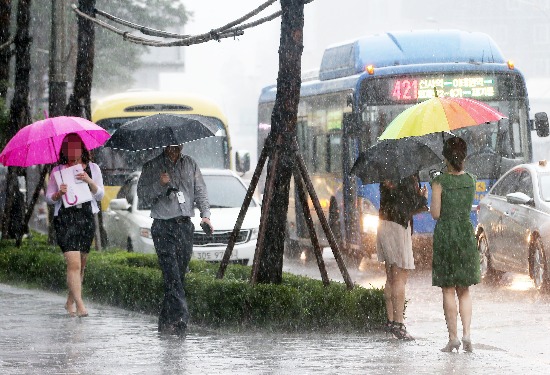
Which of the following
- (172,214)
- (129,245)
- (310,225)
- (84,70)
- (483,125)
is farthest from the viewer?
(483,125)

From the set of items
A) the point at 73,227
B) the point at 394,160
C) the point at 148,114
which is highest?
the point at 148,114

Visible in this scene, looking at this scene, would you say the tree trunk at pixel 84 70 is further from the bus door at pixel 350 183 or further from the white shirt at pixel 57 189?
the white shirt at pixel 57 189

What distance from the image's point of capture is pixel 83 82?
1859cm

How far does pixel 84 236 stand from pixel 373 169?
3.15m

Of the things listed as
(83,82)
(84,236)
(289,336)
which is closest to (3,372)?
(289,336)

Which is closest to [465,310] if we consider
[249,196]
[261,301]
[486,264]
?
[261,301]

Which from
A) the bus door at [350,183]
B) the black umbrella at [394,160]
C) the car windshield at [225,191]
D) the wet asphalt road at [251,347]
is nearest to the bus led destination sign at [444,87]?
the bus door at [350,183]

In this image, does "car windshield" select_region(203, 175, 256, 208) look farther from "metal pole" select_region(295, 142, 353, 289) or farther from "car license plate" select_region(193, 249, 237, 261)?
"metal pole" select_region(295, 142, 353, 289)

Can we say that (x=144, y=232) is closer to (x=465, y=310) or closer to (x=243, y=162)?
(x=243, y=162)

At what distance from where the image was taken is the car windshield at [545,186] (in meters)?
17.1

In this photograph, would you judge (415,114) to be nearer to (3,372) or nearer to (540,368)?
(540,368)

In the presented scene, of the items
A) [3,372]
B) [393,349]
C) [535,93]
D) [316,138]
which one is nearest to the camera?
[3,372]

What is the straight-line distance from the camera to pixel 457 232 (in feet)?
36.1

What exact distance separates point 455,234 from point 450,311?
0.61 metres
